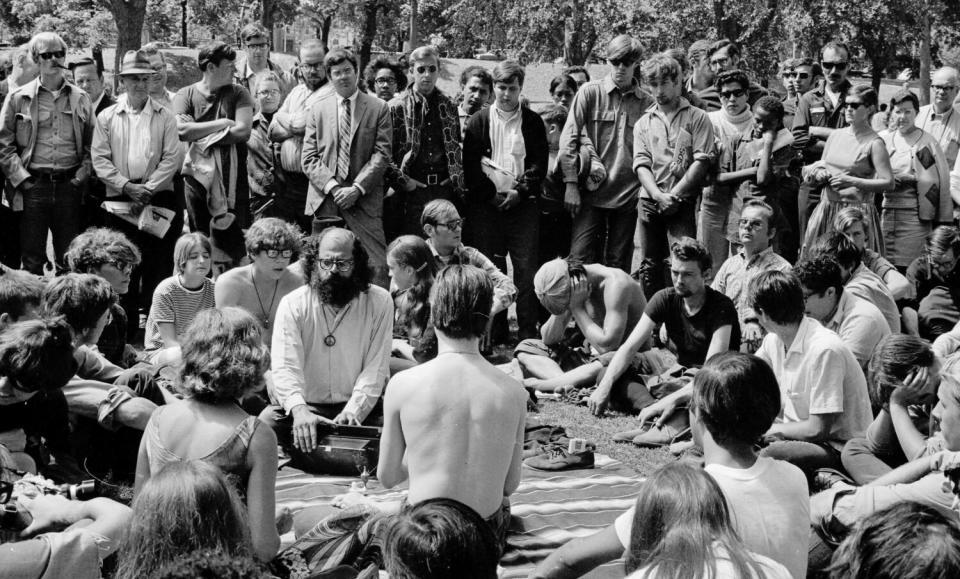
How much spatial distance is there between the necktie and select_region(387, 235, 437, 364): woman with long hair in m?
1.65

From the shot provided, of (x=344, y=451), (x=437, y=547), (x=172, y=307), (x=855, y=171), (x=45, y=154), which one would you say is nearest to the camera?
(x=437, y=547)

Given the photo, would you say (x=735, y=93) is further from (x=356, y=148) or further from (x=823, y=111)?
(x=356, y=148)

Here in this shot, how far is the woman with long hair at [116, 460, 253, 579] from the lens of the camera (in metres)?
2.94

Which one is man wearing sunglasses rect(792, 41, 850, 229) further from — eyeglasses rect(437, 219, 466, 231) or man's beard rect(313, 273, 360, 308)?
man's beard rect(313, 273, 360, 308)

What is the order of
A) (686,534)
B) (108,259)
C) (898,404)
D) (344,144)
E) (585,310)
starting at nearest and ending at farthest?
(686,534)
(898,404)
(108,259)
(585,310)
(344,144)

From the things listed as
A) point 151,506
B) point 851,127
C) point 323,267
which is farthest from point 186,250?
point 851,127

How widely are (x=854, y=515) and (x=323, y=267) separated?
3.04 metres

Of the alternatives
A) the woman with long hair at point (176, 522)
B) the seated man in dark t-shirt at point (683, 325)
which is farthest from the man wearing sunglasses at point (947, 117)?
the woman with long hair at point (176, 522)

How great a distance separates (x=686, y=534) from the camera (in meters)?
2.88

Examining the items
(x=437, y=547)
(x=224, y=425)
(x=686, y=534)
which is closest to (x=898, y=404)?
(x=686, y=534)

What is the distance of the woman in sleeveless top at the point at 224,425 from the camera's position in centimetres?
400

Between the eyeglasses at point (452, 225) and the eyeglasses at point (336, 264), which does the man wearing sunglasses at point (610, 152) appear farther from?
the eyeglasses at point (336, 264)

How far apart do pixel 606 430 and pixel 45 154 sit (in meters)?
4.96

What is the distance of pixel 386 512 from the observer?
4672 millimetres
